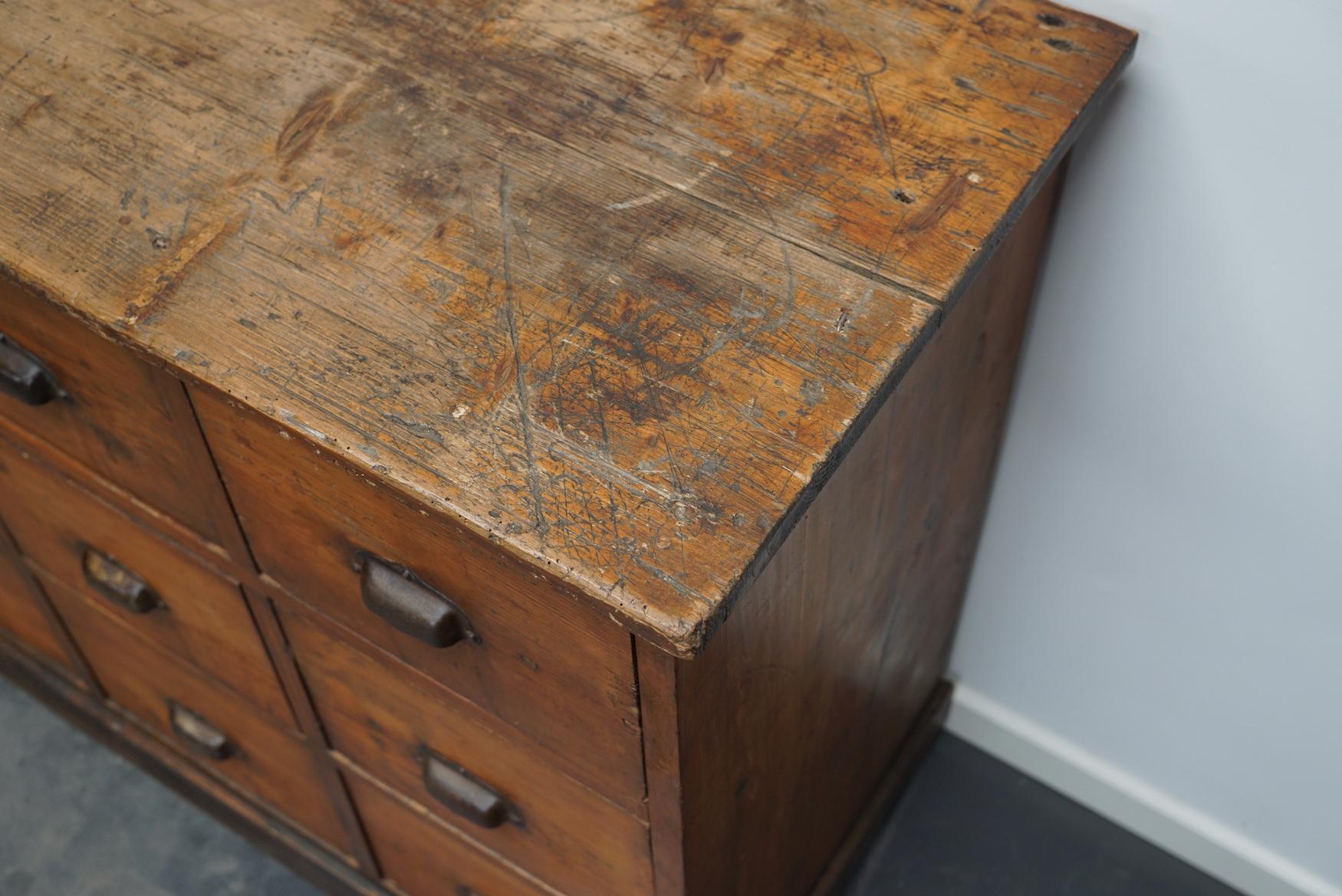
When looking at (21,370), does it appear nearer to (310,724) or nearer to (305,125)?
(305,125)

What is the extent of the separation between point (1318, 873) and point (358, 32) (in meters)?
1.17

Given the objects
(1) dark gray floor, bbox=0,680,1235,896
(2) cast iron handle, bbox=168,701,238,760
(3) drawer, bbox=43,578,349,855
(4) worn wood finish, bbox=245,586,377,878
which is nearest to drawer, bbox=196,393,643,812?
(4) worn wood finish, bbox=245,586,377,878

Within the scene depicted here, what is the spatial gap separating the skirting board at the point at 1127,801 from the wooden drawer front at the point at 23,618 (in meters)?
0.98

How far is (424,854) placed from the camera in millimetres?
1144

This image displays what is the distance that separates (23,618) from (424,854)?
22.3 inches

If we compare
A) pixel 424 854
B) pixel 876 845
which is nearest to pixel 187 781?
pixel 424 854

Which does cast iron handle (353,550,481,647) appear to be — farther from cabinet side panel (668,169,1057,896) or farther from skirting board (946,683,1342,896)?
skirting board (946,683,1342,896)

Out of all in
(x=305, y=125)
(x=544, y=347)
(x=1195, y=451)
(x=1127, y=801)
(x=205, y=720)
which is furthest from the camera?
(x=1127, y=801)

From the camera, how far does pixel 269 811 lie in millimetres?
1334

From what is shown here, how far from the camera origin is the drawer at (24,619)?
4.25ft

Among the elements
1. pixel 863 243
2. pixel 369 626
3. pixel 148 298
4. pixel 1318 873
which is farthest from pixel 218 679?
pixel 1318 873

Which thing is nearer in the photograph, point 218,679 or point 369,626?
point 369,626

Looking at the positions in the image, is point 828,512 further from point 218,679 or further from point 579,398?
point 218,679

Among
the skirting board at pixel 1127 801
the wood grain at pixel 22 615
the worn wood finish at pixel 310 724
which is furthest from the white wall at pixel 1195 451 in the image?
the wood grain at pixel 22 615
